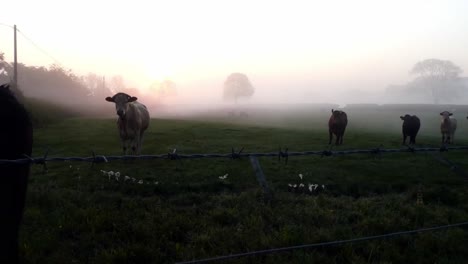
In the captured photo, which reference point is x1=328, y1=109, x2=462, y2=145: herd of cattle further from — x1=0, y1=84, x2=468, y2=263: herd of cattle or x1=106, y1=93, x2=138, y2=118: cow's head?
x1=0, y1=84, x2=468, y2=263: herd of cattle

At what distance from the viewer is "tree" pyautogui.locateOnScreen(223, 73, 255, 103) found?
5768 inches

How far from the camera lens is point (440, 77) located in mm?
120500

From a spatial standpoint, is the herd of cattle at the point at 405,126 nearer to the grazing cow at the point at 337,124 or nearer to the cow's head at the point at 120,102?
the grazing cow at the point at 337,124

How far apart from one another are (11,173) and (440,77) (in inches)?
5490

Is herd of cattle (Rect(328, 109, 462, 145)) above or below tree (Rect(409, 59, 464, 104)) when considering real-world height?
below

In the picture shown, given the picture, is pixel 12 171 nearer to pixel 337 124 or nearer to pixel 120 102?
pixel 120 102

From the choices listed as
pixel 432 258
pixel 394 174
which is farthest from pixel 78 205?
pixel 394 174

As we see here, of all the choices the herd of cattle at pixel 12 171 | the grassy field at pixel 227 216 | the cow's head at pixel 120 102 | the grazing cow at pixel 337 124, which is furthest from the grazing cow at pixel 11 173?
the grazing cow at pixel 337 124

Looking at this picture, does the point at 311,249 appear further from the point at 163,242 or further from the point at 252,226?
the point at 163,242

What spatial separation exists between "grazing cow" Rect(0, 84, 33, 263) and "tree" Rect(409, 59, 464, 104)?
445 ft

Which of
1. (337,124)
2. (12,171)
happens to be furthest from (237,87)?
(12,171)

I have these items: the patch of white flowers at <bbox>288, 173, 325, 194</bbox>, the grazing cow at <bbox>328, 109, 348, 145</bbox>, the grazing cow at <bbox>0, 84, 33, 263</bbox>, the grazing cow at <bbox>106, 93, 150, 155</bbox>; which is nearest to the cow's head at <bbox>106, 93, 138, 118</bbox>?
the grazing cow at <bbox>106, 93, 150, 155</bbox>

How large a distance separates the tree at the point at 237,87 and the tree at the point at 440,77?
62.6 metres

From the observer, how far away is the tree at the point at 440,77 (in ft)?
388
